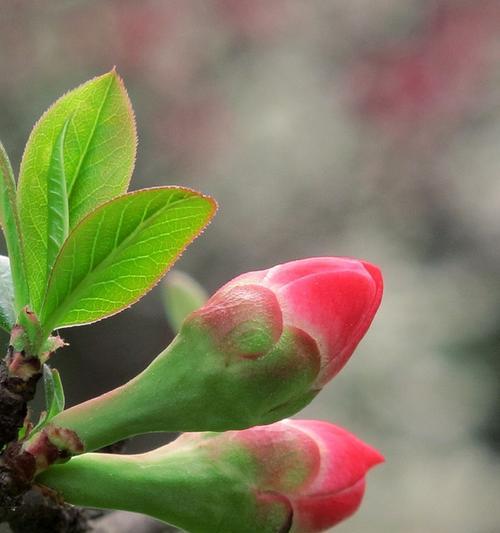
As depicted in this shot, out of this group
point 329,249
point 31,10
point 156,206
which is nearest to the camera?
point 156,206

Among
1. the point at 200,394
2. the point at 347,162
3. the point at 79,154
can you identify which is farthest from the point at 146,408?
the point at 347,162

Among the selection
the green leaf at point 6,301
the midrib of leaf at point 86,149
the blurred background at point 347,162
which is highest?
the midrib of leaf at point 86,149

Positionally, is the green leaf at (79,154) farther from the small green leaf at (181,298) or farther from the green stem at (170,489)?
the small green leaf at (181,298)

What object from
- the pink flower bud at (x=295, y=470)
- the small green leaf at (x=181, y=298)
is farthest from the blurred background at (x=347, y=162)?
the pink flower bud at (x=295, y=470)

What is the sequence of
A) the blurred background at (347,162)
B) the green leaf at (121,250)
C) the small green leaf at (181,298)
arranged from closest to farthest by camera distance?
the green leaf at (121,250), the small green leaf at (181,298), the blurred background at (347,162)

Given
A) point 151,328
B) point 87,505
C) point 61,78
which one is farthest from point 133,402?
point 61,78

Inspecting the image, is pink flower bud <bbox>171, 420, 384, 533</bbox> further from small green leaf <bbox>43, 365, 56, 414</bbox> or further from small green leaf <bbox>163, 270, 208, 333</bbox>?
small green leaf <bbox>163, 270, 208, 333</bbox>

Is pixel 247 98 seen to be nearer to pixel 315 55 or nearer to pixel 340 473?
pixel 315 55
